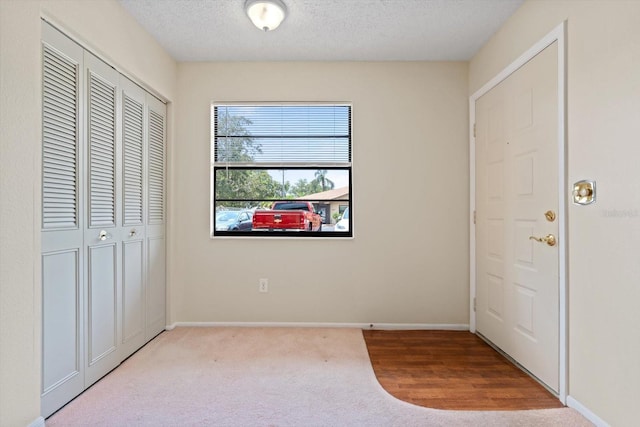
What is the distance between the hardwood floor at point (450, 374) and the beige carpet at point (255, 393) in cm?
9

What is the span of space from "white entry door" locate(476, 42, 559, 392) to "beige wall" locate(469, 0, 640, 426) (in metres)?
0.15

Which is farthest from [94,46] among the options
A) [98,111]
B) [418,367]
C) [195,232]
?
[418,367]

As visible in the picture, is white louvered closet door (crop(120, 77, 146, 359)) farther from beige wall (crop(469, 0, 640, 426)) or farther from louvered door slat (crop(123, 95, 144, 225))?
beige wall (crop(469, 0, 640, 426))

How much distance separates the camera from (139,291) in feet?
8.57

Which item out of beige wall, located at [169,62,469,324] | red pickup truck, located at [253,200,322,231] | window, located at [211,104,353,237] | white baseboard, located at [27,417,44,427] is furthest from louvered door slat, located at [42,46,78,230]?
red pickup truck, located at [253,200,322,231]

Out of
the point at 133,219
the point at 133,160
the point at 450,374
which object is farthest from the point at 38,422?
the point at 450,374

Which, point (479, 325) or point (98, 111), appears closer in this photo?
point (98, 111)

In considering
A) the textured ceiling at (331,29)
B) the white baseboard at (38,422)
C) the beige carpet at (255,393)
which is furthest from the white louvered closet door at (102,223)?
the textured ceiling at (331,29)

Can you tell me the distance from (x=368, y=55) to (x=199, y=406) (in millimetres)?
2964

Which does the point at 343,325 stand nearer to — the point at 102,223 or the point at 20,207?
the point at 102,223

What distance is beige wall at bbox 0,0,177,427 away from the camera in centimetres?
145

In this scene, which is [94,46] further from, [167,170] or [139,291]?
[139,291]

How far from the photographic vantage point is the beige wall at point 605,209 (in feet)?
4.93

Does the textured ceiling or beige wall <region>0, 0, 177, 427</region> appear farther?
the textured ceiling
